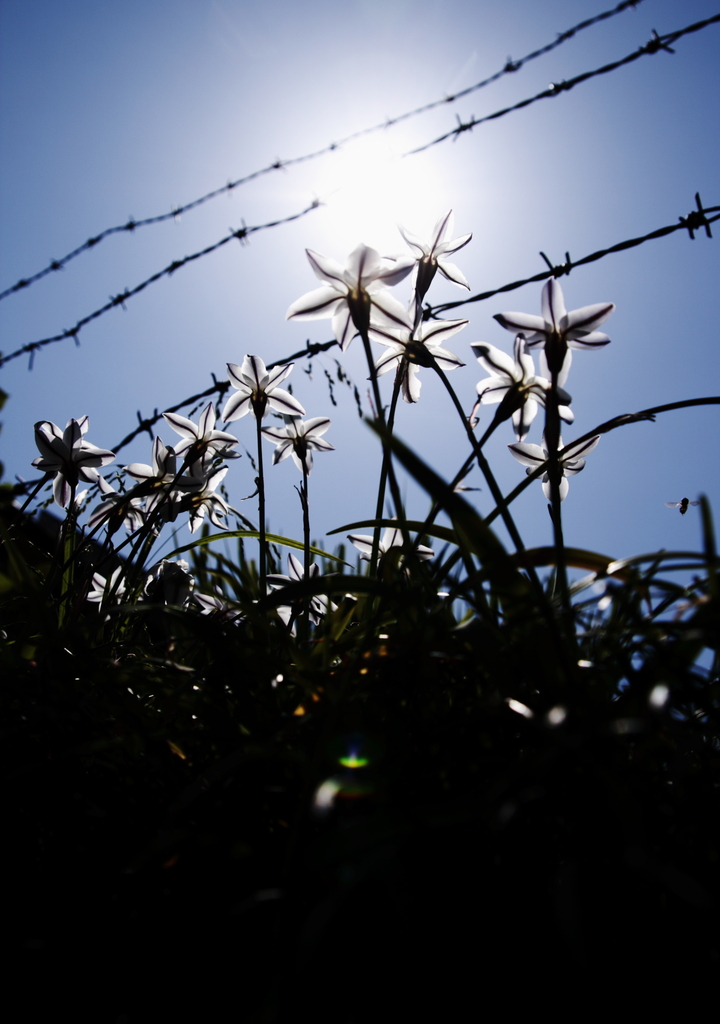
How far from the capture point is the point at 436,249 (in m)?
1.51

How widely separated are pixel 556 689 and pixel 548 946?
271 millimetres

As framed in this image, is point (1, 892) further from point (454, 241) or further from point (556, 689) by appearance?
point (454, 241)

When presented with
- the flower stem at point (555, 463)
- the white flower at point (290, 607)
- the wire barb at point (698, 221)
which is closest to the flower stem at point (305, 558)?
the white flower at point (290, 607)

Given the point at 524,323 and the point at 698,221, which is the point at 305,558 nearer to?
the point at 524,323

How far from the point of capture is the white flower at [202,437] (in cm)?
169

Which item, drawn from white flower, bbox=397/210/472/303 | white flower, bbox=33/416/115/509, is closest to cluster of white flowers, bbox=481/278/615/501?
white flower, bbox=397/210/472/303

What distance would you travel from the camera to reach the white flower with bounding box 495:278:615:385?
3.36 ft

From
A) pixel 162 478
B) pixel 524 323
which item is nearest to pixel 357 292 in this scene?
pixel 524 323

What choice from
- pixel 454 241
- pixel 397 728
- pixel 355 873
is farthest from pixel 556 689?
pixel 454 241

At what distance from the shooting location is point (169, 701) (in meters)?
0.82

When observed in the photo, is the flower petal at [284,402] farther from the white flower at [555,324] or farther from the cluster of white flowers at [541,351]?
the white flower at [555,324]

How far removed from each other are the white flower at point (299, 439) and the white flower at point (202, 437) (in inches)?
5.7

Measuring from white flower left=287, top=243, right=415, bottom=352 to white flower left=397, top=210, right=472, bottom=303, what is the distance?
1.18 ft

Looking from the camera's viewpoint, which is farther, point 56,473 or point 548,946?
point 56,473
